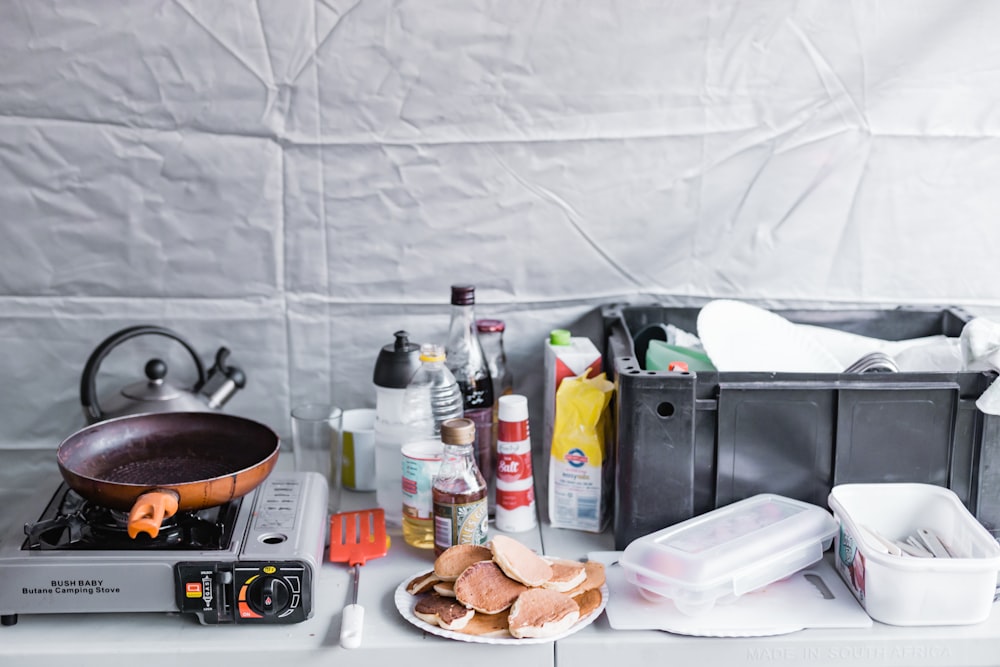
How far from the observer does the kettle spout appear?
1.45 m

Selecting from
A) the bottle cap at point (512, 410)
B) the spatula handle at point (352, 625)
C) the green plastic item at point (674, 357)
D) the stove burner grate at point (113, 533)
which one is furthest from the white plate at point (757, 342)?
the stove burner grate at point (113, 533)

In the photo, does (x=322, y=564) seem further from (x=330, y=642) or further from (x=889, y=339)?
(x=889, y=339)

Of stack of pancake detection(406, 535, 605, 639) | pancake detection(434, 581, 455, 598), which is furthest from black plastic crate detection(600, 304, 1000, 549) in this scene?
pancake detection(434, 581, 455, 598)

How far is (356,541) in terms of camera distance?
1229 millimetres

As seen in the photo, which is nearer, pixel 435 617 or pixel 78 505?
pixel 435 617

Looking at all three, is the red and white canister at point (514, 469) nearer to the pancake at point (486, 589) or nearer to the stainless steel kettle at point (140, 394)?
the pancake at point (486, 589)

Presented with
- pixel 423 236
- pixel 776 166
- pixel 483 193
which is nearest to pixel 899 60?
pixel 776 166

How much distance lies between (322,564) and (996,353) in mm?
894

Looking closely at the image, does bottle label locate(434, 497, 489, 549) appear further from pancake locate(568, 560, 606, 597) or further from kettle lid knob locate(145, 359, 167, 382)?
kettle lid knob locate(145, 359, 167, 382)

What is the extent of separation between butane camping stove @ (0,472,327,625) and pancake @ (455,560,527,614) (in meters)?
0.17

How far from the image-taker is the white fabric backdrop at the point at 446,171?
1.43 metres

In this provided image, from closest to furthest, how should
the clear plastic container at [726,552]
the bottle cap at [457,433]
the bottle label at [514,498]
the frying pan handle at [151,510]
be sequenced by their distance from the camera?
the frying pan handle at [151,510] < the clear plastic container at [726,552] < the bottle cap at [457,433] < the bottle label at [514,498]

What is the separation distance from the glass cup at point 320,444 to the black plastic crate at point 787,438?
444mm

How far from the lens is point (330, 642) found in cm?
104
